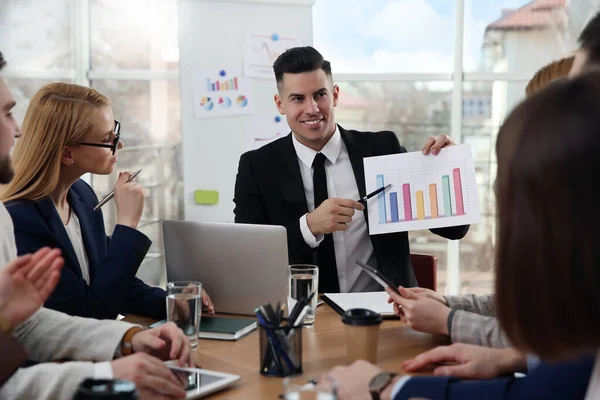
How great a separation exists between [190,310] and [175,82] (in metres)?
3.45

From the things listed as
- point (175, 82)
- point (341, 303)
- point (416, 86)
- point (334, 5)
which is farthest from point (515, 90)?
point (341, 303)

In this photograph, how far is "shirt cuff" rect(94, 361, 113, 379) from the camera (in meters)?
1.42

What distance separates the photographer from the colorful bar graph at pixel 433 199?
7.58 ft

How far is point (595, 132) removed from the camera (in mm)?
938

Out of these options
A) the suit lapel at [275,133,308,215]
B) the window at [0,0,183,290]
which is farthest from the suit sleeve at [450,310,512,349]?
the window at [0,0,183,290]

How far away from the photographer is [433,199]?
232 centimetres

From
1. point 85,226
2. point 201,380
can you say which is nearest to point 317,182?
point 85,226

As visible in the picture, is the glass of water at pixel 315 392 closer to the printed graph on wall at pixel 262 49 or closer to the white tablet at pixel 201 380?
the white tablet at pixel 201 380

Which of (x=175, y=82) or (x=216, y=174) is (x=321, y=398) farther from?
(x=175, y=82)

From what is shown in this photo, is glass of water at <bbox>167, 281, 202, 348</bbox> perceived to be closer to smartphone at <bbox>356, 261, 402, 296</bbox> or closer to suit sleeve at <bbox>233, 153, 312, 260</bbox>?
smartphone at <bbox>356, 261, 402, 296</bbox>

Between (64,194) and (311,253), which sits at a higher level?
(64,194)

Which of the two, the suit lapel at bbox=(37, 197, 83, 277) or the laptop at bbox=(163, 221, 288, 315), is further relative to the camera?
the suit lapel at bbox=(37, 197, 83, 277)

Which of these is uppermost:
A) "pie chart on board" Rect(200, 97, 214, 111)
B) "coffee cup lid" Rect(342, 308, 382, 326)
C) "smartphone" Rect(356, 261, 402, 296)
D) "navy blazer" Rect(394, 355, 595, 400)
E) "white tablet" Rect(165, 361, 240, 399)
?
"pie chart on board" Rect(200, 97, 214, 111)

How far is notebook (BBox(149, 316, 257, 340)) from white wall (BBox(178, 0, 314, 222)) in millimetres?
2316
